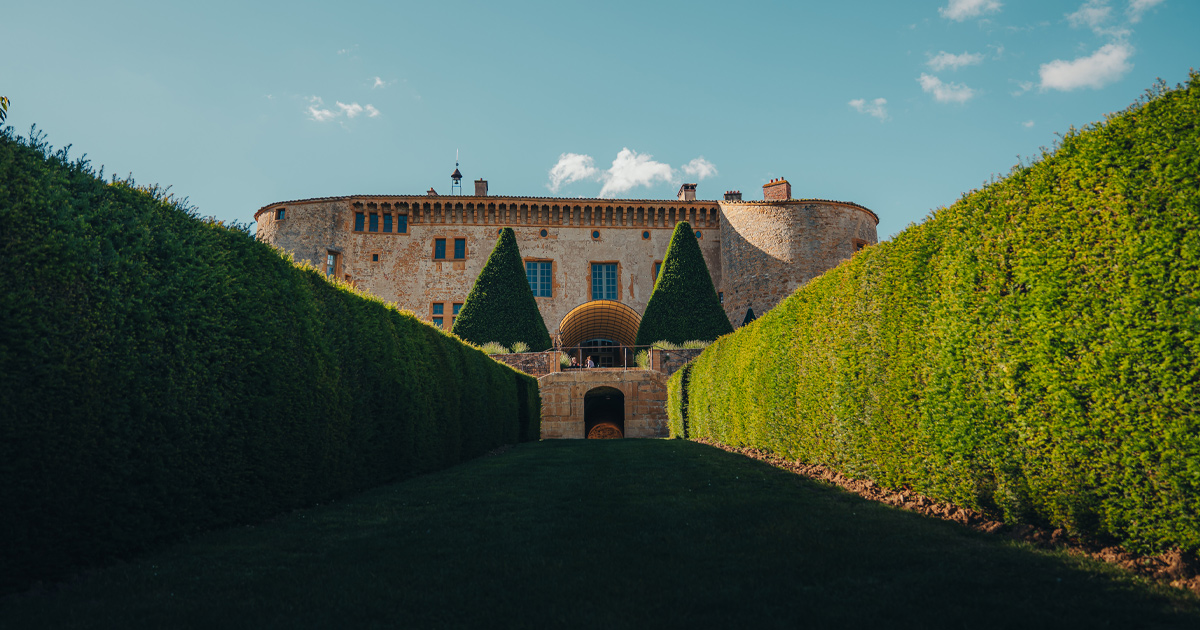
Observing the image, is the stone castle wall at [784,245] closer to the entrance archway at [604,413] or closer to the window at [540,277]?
the entrance archway at [604,413]

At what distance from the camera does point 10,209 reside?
11.3 ft

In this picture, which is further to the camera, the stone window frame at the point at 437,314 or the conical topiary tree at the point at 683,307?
the stone window frame at the point at 437,314

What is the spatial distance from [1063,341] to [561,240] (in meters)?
30.7

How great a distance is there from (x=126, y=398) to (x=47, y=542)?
91 centimetres

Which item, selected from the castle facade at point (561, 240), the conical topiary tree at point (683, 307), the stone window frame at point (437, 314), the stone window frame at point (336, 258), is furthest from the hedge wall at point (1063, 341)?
the stone window frame at point (336, 258)

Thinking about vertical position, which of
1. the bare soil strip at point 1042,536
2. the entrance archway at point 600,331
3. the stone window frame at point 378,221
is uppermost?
the stone window frame at point 378,221

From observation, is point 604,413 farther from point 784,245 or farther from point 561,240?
point 784,245

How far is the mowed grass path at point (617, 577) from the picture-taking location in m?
2.76

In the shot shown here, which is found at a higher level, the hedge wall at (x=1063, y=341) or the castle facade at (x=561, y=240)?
the castle facade at (x=561, y=240)

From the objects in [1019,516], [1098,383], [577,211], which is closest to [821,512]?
[1019,516]

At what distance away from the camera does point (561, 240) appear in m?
33.8

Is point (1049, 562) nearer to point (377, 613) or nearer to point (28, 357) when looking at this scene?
point (377, 613)

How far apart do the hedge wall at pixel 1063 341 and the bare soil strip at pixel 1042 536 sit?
8cm

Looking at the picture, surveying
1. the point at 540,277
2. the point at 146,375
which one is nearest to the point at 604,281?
the point at 540,277
